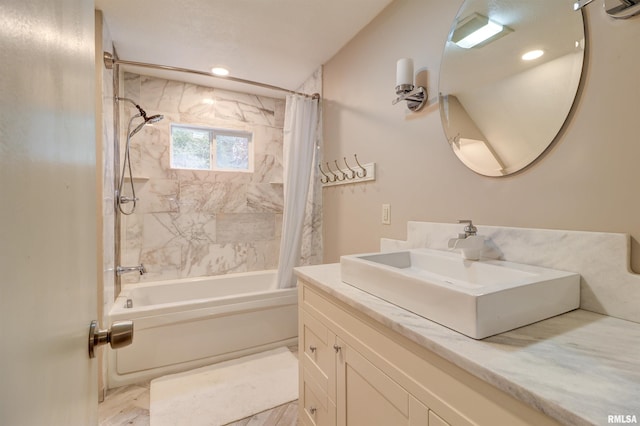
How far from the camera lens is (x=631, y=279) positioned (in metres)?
0.80

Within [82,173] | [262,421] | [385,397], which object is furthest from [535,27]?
[262,421]

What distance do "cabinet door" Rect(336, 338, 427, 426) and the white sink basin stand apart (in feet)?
0.75

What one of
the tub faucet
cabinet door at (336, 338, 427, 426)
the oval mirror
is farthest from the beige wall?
cabinet door at (336, 338, 427, 426)

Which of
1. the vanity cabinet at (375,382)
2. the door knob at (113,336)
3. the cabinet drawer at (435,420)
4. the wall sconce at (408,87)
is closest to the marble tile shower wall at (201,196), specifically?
the vanity cabinet at (375,382)

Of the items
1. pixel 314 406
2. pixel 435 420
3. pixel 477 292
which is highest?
pixel 477 292

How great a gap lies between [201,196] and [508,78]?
8.79 ft

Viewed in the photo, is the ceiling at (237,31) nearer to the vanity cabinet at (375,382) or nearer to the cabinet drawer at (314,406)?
the vanity cabinet at (375,382)

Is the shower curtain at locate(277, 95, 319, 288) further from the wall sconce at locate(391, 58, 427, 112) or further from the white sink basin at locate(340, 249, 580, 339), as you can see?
A: the white sink basin at locate(340, 249, 580, 339)

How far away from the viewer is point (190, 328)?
2.09m

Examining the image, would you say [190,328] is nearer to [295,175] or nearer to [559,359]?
[295,175]

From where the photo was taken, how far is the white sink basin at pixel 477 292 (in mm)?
686

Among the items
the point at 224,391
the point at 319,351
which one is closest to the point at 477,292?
the point at 319,351

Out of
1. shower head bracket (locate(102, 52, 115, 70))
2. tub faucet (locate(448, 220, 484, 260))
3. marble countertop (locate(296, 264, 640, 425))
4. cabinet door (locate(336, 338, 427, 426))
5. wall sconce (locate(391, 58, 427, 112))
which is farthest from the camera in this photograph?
shower head bracket (locate(102, 52, 115, 70))

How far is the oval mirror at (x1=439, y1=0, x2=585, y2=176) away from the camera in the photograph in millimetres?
972
